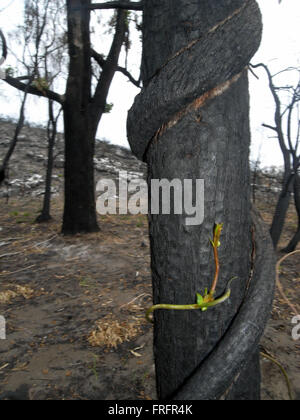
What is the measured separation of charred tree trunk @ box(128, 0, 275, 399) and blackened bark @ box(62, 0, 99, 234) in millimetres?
5334

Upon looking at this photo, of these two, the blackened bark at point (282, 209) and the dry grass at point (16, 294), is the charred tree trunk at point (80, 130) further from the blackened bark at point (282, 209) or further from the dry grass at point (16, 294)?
the blackened bark at point (282, 209)

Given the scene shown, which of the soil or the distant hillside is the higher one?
the distant hillside

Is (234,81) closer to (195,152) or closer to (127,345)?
(195,152)

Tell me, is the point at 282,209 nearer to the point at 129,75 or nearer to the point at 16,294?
the point at 16,294

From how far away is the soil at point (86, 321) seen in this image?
2088 millimetres

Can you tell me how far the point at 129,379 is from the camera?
2135 mm

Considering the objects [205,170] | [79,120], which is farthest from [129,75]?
[205,170]

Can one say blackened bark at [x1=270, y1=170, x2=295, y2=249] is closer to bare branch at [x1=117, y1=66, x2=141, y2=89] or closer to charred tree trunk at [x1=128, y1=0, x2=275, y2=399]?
bare branch at [x1=117, y1=66, x2=141, y2=89]

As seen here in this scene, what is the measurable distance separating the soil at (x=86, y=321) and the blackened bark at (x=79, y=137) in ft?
1.53

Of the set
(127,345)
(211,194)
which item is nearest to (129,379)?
(127,345)

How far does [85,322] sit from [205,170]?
105 inches

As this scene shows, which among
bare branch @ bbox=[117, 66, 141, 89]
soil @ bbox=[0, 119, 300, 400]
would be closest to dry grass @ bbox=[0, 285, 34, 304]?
soil @ bbox=[0, 119, 300, 400]

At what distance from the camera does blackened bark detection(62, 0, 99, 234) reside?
19.5ft
